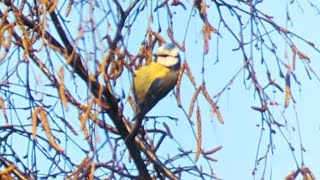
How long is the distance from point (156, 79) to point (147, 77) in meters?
0.11

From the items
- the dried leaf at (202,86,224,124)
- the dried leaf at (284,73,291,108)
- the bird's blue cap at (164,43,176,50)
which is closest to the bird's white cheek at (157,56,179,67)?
the bird's blue cap at (164,43,176,50)

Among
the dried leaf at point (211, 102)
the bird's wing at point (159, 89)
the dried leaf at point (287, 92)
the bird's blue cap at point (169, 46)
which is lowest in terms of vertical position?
the dried leaf at point (287, 92)

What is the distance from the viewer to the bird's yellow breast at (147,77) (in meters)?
2.97

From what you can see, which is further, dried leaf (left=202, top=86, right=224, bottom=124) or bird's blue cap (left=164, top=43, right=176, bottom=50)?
bird's blue cap (left=164, top=43, right=176, bottom=50)

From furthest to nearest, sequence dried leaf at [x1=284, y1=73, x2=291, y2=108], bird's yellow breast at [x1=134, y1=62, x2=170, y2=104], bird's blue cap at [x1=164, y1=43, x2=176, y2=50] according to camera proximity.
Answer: bird's yellow breast at [x1=134, y1=62, x2=170, y2=104] → bird's blue cap at [x1=164, y1=43, x2=176, y2=50] → dried leaf at [x1=284, y1=73, x2=291, y2=108]

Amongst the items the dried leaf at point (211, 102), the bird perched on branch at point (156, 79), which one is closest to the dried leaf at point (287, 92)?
the dried leaf at point (211, 102)

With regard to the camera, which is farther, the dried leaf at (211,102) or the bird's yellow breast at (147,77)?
the bird's yellow breast at (147,77)

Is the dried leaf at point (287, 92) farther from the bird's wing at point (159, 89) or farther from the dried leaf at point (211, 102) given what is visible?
the bird's wing at point (159, 89)

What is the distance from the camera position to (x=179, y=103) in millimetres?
2336

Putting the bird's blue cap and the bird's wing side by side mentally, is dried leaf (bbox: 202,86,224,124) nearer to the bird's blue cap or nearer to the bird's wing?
the bird's blue cap

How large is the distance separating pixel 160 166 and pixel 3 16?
30.5 inches

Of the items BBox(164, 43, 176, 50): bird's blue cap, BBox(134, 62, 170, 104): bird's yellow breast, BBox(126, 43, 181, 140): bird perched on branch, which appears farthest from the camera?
BBox(134, 62, 170, 104): bird's yellow breast

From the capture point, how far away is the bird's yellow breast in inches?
117

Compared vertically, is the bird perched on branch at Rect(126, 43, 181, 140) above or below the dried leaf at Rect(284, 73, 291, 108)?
above
